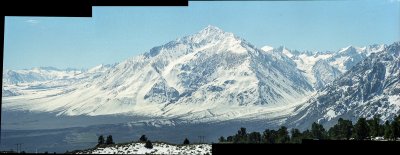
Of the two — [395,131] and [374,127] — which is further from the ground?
[374,127]

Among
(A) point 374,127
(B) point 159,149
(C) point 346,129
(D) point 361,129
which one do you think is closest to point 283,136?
(C) point 346,129

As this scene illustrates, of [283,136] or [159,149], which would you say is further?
[283,136]

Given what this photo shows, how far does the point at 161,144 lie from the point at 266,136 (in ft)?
82.9

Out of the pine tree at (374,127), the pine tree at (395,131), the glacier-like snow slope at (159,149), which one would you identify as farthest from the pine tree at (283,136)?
the pine tree at (395,131)

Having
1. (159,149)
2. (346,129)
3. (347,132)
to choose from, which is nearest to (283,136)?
(346,129)

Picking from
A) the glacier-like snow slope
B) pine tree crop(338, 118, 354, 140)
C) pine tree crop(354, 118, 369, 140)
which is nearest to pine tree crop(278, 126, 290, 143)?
pine tree crop(338, 118, 354, 140)

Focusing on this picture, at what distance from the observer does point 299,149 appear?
24.2ft

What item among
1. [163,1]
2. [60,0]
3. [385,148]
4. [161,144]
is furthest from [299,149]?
[161,144]

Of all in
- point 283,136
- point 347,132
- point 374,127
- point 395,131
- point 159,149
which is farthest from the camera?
point 347,132

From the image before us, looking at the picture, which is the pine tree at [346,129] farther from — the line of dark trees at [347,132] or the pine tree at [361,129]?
the pine tree at [361,129]

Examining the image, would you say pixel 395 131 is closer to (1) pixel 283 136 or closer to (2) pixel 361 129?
(2) pixel 361 129

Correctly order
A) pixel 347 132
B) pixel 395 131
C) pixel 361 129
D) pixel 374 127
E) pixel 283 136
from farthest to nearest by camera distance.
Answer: pixel 347 132, pixel 283 136, pixel 361 129, pixel 374 127, pixel 395 131

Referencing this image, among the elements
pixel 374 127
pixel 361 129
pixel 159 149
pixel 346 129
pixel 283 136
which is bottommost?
pixel 159 149

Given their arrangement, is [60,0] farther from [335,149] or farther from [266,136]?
[266,136]
